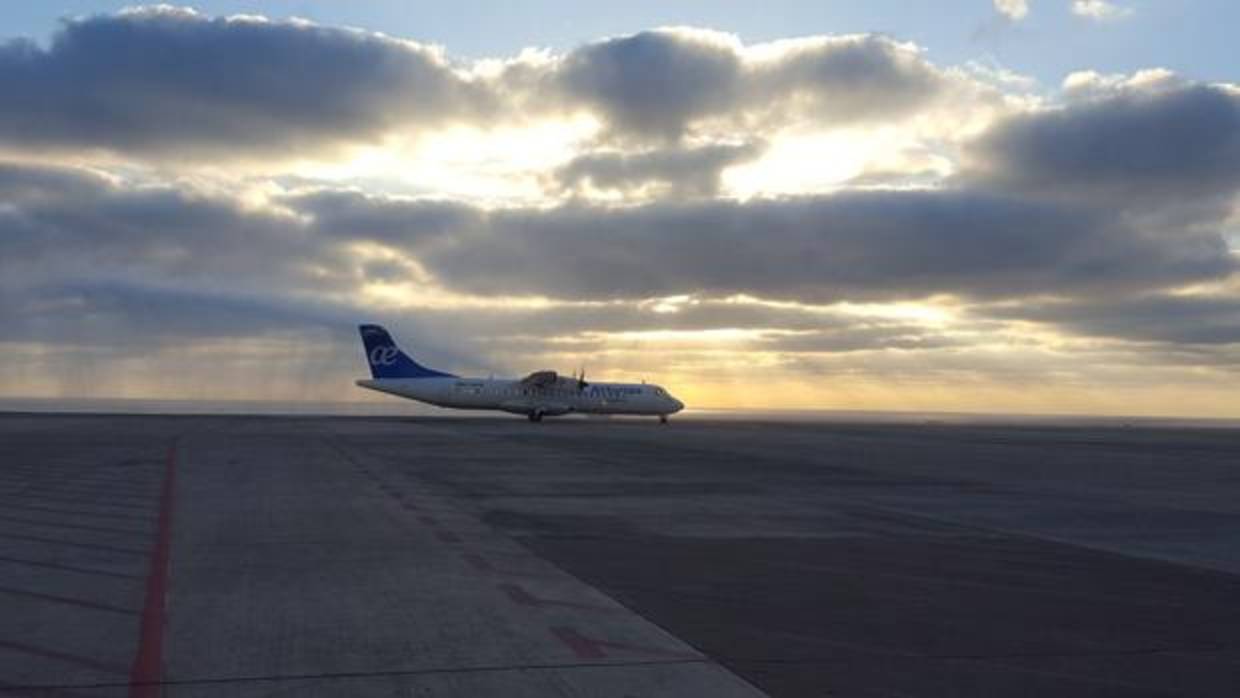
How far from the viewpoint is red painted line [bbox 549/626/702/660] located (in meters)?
8.27

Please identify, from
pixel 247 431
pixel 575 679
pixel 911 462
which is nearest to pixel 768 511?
→ pixel 575 679

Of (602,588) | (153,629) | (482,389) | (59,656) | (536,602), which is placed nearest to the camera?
(59,656)

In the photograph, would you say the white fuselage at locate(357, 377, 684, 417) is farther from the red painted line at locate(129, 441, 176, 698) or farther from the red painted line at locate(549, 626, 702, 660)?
the red painted line at locate(549, 626, 702, 660)

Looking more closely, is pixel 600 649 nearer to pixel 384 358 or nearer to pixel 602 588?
pixel 602 588

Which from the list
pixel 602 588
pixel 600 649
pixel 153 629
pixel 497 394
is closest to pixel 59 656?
pixel 153 629

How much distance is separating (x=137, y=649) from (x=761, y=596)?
18.3 feet

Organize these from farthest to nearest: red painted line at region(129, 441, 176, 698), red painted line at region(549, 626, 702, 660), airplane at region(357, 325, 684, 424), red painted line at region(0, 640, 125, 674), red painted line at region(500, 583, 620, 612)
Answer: airplane at region(357, 325, 684, 424) → red painted line at region(500, 583, 620, 612) → red painted line at region(549, 626, 702, 660) → red painted line at region(0, 640, 125, 674) → red painted line at region(129, 441, 176, 698)

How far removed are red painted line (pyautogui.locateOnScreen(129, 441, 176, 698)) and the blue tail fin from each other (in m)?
56.9

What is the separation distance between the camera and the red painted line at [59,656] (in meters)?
7.74

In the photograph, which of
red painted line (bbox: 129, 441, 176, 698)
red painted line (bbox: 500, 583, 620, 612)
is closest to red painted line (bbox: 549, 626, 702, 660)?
red painted line (bbox: 500, 583, 620, 612)

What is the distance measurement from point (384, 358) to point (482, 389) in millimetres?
6950

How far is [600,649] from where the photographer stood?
844 cm

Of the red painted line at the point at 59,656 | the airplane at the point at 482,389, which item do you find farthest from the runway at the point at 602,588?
the airplane at the point at 482,389

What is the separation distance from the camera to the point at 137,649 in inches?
326
